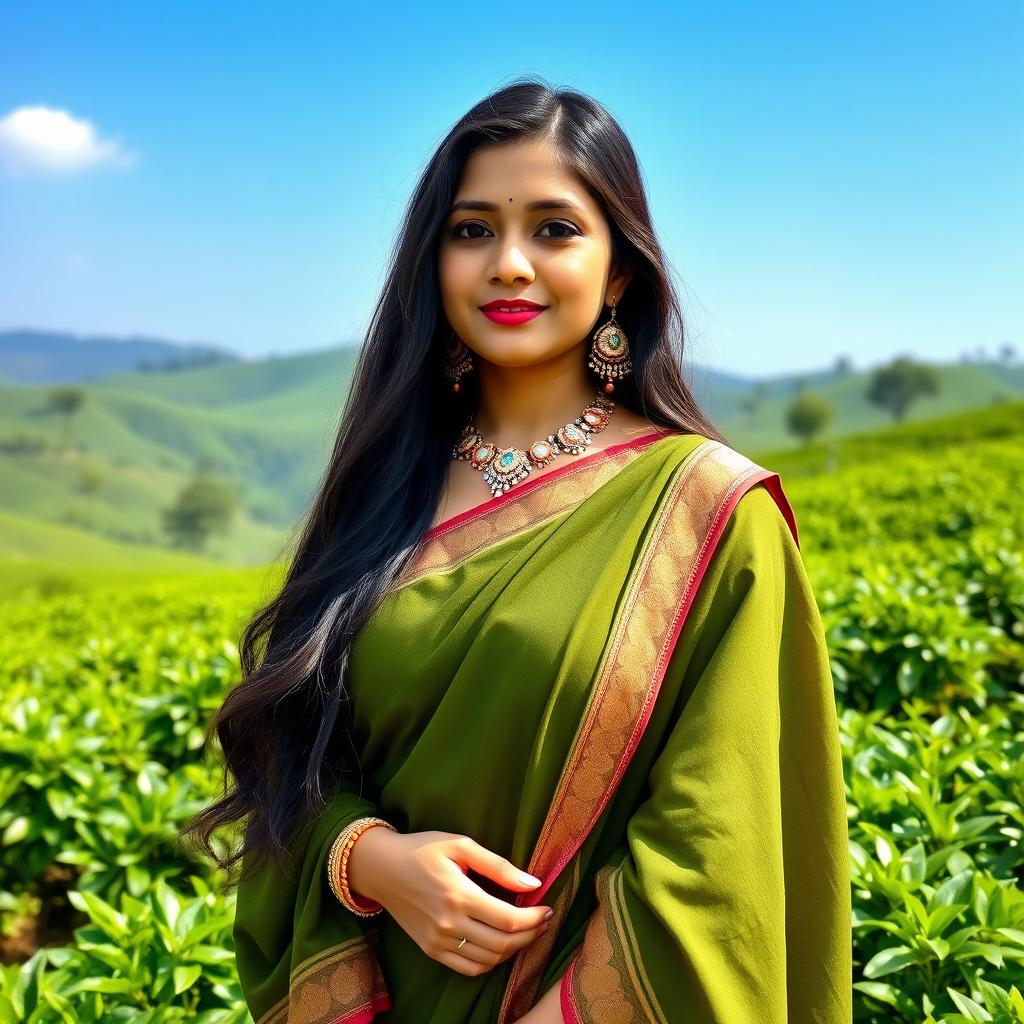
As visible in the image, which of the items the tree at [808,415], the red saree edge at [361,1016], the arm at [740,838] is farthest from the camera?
the tree at [808,415]

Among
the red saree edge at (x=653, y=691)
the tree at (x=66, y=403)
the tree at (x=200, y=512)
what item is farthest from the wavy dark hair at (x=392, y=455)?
the tree at (x=66, y=403)

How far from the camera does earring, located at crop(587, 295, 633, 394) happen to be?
1851 millimetres

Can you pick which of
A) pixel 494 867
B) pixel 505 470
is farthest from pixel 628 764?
pixel 505 470

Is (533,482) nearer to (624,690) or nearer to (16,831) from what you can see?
(624,690)

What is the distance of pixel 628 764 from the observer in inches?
59.1

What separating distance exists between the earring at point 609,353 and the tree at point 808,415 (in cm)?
8315

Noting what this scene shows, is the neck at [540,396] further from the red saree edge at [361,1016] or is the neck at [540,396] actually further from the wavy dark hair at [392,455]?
the red saree edge at [361,1016]

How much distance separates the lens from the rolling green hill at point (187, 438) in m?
92.2

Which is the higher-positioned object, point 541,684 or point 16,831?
point 541,684

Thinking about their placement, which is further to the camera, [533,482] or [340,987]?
[533,482]

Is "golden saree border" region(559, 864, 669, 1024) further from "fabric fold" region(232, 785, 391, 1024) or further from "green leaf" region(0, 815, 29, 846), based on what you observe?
"green leaf" region(0, 815, 29, 846)

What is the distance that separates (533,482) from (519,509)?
6cm

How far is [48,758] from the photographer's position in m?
3.19

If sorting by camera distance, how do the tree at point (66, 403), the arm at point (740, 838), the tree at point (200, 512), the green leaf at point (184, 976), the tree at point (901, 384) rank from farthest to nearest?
the tree at point (66, 403) < the tree at point (200, 512) < the tree at point (901, 384) < the green leaf at point (184, 976) < the arm at point (740, 838)
